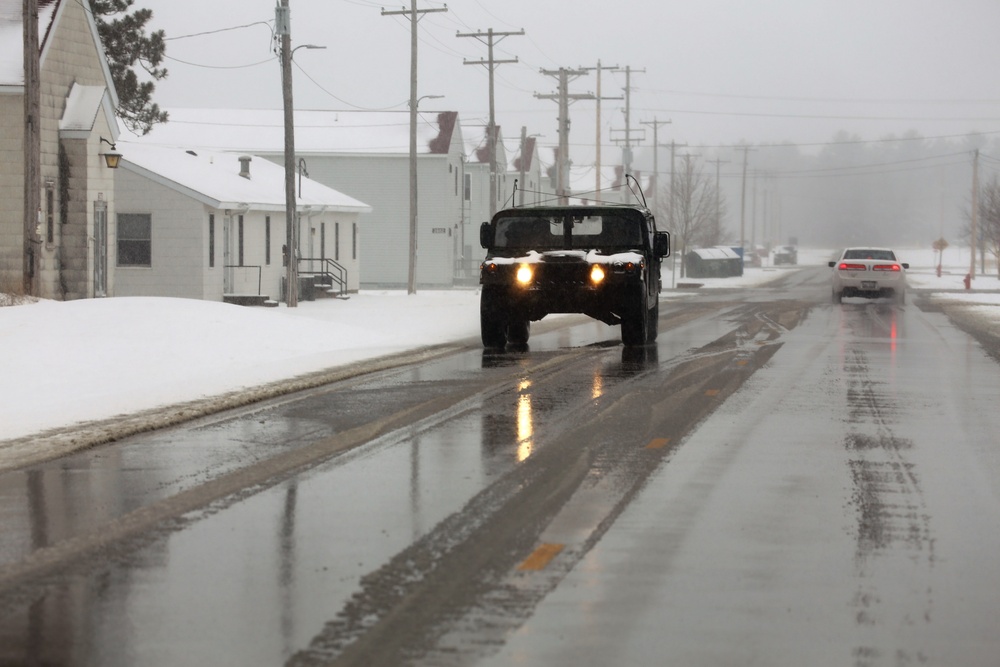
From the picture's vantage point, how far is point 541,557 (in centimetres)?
743

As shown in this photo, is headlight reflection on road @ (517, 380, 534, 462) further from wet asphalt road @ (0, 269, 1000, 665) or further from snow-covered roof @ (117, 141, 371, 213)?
snow-covered roof @ (117, 141, 371, 213)

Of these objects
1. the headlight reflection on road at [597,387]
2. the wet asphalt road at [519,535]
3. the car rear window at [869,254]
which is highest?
the car rear window at [869,254]

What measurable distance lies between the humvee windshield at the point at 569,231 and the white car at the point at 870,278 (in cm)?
1912

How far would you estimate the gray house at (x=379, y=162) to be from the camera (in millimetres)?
62562

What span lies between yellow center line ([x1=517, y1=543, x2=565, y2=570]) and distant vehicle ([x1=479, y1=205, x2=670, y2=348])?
1408 cm

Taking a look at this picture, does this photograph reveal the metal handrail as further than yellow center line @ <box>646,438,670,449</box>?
Yes

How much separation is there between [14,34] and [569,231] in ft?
51.1

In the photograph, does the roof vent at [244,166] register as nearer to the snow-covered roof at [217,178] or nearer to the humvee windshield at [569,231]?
the snow-covered roof at [217,178]

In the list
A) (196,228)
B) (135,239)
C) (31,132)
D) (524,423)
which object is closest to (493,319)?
(524,423)

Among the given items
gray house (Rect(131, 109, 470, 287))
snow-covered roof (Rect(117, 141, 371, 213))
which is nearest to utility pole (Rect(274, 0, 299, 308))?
snow-covered roof (Rect(117, 141, 371, 213))

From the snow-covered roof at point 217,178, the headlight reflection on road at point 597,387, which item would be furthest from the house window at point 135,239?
the headlight reflection on road at point 597,387

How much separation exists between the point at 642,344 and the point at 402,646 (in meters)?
17.0

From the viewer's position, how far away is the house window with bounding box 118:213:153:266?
119 feet

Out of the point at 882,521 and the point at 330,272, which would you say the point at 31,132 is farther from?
the point at 882,521
